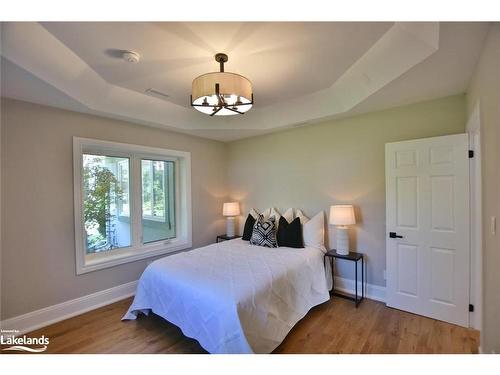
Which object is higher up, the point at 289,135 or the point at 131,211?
the point at 289,135

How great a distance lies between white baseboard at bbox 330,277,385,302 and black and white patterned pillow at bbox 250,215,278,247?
999 millimetres

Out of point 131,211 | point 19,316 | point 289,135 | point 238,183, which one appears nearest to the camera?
point 19,316

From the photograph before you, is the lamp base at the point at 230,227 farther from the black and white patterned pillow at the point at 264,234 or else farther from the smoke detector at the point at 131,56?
the smoke detector at the point at 131,56

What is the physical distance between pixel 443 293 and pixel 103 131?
422 cm

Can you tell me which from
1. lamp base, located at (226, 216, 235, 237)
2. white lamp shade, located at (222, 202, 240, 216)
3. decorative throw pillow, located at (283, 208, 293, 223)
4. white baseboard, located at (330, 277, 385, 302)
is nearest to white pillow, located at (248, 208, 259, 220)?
white lamp shade, located at (222, 202, 240, 216)

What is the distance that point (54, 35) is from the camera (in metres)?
1.73

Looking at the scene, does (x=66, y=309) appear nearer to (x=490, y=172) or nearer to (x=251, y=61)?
(x=251, y=61)

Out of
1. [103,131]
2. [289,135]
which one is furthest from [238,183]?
[103,131]

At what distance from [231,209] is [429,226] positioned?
8.97ft

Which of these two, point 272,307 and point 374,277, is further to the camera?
point 374,277

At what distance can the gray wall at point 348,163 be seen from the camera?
8.72 ft

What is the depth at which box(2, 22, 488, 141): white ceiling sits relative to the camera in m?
1.65
